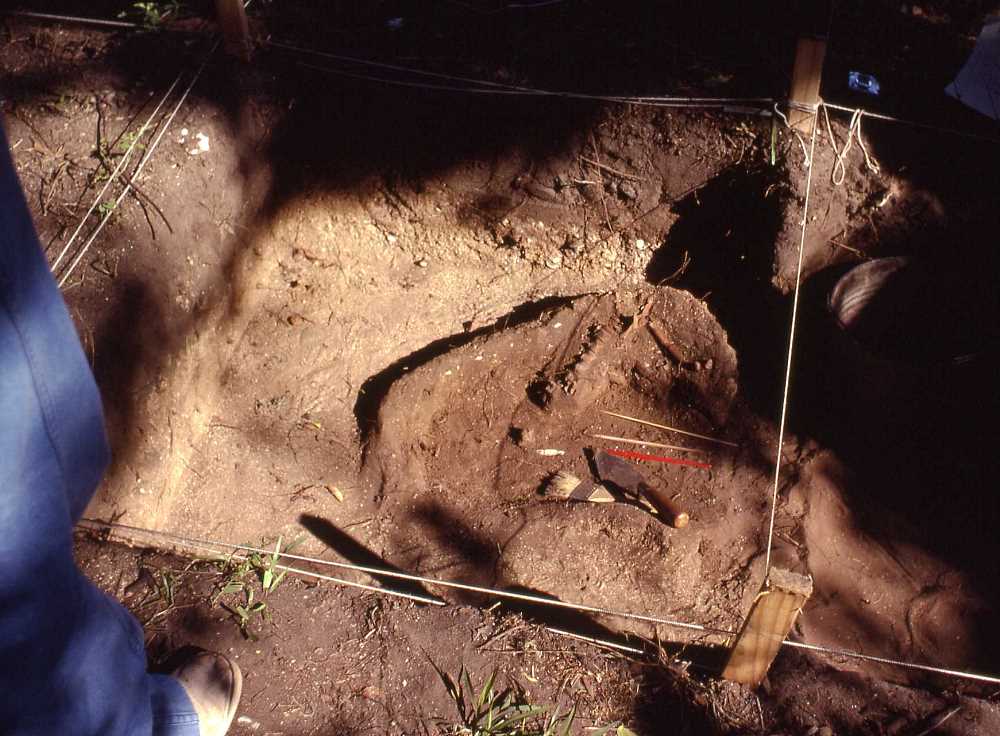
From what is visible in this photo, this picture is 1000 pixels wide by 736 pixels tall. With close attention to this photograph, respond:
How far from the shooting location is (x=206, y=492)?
321 cm

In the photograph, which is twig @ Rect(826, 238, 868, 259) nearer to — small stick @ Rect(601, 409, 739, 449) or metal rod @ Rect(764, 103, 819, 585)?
metal rod @ Rect(764, 103, 819, 585)

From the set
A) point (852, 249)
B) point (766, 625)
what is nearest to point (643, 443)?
point (852, 249)

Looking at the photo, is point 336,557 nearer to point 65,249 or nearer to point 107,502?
point 107,502

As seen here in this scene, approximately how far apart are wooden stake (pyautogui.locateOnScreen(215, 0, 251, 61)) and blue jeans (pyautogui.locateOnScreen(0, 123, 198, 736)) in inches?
107

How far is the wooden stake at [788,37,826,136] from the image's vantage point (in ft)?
9.98

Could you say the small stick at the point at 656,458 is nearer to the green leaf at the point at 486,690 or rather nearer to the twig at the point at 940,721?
the twig at the point at 940,721

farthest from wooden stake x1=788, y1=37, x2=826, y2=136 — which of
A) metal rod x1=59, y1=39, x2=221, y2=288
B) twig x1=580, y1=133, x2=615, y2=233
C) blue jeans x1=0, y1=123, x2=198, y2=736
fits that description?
blue jeans x1=0, y1=123, x2=198, y2=736

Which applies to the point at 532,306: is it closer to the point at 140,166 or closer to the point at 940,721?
the point at 140,166

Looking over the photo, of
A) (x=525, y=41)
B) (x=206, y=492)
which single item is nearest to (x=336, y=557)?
(x=206, y=492)

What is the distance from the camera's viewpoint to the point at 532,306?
154 inches

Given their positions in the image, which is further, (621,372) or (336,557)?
(621,372)

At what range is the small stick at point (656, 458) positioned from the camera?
3340 millimetres

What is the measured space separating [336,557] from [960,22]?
4710 mm

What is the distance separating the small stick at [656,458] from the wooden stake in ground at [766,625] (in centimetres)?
118
